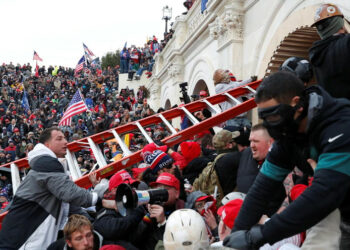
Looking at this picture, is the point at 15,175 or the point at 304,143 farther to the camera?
the point at 15,175

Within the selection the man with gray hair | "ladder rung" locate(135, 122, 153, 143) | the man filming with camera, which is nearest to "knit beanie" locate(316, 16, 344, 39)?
the man filming with camera

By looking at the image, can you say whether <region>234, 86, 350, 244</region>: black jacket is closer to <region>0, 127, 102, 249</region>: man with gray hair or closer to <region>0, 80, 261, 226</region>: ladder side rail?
<region>0, 127, 102, 249</region>: man with gray hair

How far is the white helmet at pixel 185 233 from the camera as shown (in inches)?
97.8

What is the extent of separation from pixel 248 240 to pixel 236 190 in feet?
7.63

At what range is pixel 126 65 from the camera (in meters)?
31.4

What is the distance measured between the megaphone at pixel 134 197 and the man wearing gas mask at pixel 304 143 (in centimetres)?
137

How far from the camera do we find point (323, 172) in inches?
63.7

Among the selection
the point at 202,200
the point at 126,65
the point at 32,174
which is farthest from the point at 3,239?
the point at 126,65

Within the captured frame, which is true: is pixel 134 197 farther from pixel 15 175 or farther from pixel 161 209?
pixel 15 175

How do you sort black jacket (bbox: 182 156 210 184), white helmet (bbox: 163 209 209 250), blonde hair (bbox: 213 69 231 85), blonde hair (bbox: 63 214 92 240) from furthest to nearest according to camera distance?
blonde hair (bbox: 213 69 231 85), black jacket (bbox: 182 156 210 184), blonde hair (bbox: 63 214 92 240), white helmet (bbox: 163 209 209 250)

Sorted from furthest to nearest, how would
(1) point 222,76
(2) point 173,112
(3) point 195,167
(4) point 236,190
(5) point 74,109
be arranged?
(5) point 74,109 → (1) point 222,76 → (2) point 173,112 → (3) point 195,167 → (4) point 236,190

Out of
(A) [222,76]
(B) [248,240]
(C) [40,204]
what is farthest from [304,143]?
(A) [222,76]

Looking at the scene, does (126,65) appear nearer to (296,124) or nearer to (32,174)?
(32,174)

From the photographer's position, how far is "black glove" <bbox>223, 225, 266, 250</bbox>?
5.68 feet
